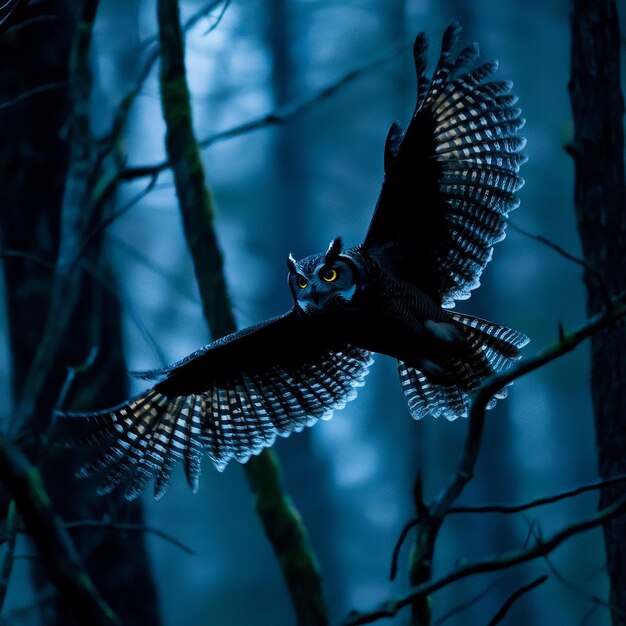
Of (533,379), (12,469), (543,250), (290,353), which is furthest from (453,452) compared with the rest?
(12,469)

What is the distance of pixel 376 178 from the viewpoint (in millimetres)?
18328

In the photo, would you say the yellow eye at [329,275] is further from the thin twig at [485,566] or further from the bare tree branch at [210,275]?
the bare tree branch at [210,275]

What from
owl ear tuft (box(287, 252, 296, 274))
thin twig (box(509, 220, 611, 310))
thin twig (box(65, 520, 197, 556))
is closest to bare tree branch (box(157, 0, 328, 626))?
thin twig (box(65, 520, 197, 556))

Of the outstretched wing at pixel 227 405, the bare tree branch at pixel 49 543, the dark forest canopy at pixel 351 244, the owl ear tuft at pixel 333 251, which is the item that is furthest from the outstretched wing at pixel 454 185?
the dark forest canopy at pixel 351 244

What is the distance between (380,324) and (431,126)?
2.83 feet

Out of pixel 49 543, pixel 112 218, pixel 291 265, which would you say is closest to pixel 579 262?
pixel 291 265

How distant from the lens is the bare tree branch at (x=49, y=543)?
5.98 ft

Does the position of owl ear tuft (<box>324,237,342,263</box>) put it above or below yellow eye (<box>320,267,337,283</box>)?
above

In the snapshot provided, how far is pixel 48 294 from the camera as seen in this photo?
6.29m

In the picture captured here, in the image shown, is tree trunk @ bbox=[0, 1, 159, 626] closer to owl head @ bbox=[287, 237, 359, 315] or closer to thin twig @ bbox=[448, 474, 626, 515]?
owl head @ bbox=[287, 237, 359, 315]

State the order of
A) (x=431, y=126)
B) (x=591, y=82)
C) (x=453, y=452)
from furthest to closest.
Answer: (x=453, y=452)
(x=591, y=82)
(x=431, y=126)

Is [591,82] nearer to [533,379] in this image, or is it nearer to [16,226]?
[16,226]

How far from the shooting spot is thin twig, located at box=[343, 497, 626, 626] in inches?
78.2

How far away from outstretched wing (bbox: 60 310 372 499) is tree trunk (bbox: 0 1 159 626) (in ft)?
6.39
